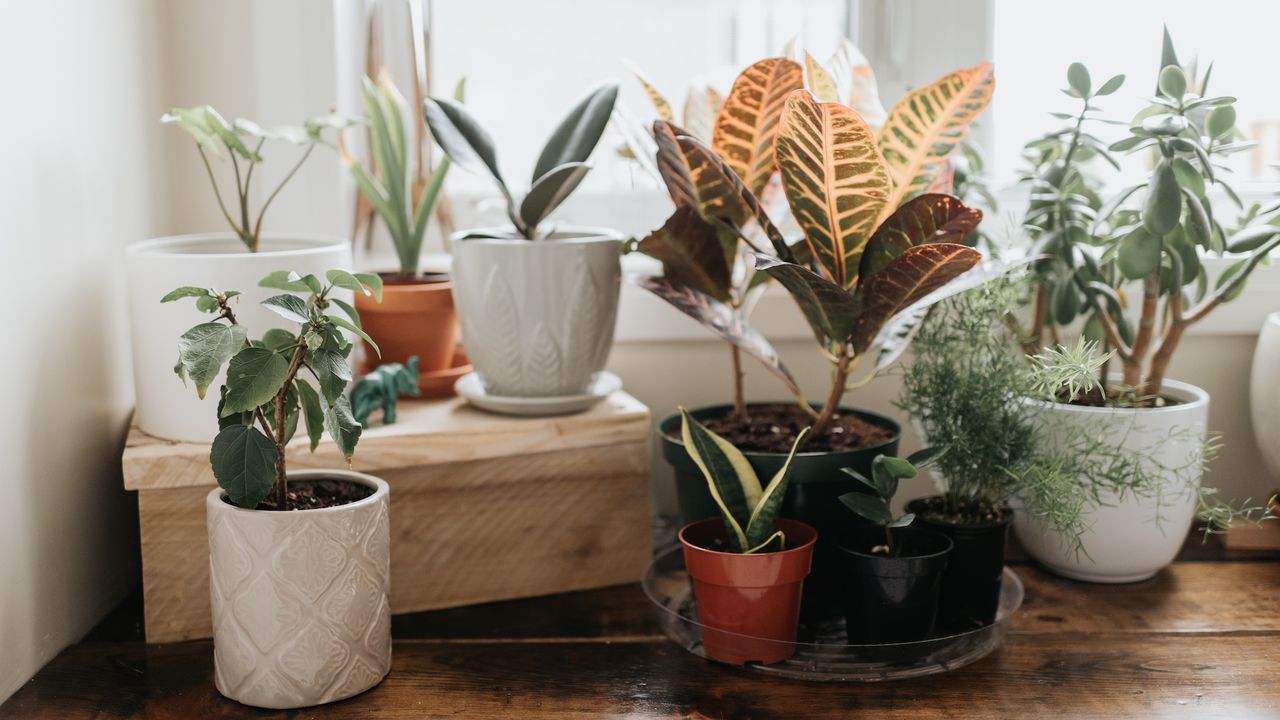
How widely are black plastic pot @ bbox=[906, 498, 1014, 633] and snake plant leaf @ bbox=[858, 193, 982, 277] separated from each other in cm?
24

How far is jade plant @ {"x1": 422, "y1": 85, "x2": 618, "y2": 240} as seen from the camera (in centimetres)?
96

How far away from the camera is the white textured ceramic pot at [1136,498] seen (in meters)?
0.99

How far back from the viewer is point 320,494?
34.0 inches

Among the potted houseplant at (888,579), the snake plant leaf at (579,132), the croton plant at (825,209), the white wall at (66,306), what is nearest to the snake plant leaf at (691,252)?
the croton plant at (825,209)

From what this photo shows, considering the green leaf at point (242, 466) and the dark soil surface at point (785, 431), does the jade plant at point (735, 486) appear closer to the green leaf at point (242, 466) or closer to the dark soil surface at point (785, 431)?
the dark soil surface at point (785, 431)

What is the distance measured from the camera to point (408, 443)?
966 millimetres

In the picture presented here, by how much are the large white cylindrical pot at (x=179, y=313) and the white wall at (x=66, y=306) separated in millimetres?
49

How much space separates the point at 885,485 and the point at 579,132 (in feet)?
1.36

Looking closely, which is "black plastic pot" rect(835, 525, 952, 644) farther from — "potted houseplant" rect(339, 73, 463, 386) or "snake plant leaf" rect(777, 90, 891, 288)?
"potted houseplant" rect(339, 73, 463, 386)

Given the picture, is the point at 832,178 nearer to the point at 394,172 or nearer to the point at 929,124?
the point at 929,124

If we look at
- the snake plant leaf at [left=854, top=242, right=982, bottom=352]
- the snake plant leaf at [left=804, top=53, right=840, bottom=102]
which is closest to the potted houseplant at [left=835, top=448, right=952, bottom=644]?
the snake plant leaf at [left=854, top=242, right=982, bottom=352]

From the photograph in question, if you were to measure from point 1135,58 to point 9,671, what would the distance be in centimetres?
135

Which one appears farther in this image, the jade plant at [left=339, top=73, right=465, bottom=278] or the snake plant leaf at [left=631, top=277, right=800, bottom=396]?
the jade plant at [left=339, top=73, right=465, bottom=278]

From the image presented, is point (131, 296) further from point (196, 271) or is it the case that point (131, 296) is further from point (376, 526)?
point (376, 526)
